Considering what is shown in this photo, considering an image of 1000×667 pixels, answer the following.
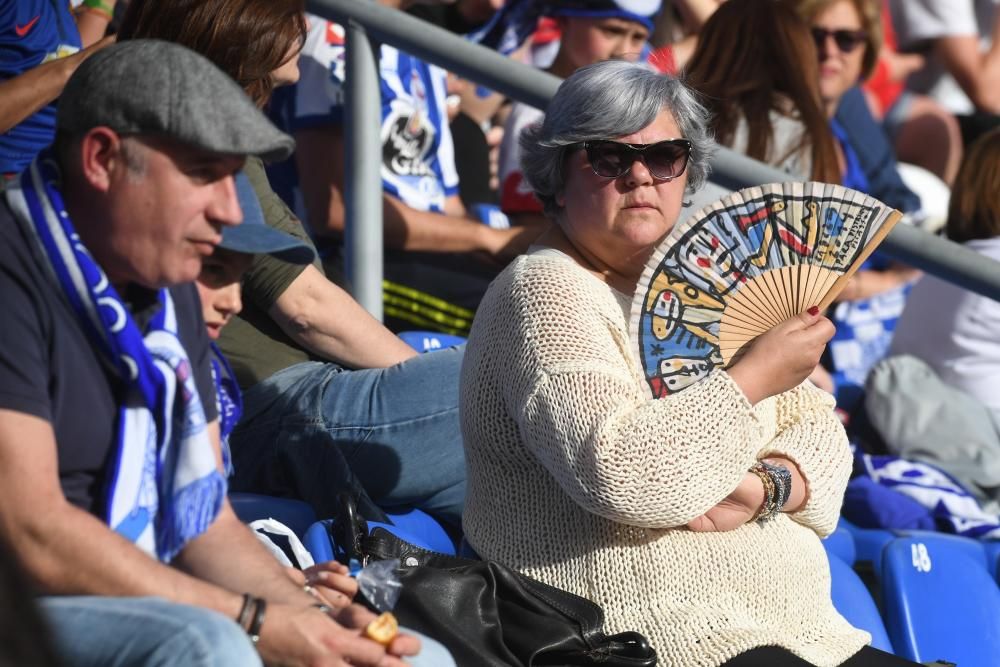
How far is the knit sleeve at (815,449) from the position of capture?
320 centimetres

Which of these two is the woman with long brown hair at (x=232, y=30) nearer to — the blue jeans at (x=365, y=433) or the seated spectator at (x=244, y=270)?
the blue jeans at (x=365, y=433)

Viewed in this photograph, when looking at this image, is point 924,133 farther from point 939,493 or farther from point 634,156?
point 634,156

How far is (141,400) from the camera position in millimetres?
2279

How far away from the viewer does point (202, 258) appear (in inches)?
91.0

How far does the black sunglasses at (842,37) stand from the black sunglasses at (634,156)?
8.46 feet

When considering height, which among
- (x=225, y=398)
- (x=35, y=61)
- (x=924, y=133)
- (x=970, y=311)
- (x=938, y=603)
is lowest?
(x=938, y=603)

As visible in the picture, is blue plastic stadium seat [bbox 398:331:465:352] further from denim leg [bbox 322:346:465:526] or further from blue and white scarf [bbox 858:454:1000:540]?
blue and white scarf [bbox 858:454:1000:540]

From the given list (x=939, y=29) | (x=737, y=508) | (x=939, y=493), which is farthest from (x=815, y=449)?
(x=939, y=29)

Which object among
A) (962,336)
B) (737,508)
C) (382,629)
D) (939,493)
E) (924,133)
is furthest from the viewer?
(924,133)

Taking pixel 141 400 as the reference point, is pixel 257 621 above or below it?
below

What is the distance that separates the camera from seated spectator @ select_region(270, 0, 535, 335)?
4246 millimetres

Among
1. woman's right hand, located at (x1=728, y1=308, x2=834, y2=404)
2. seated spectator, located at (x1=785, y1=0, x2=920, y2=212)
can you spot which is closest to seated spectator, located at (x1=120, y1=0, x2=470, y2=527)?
woman's right hand, located at (x1=728, y1=308, x2=834, y2=404)

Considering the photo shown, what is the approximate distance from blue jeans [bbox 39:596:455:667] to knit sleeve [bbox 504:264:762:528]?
0.85 metres

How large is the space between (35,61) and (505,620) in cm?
189
